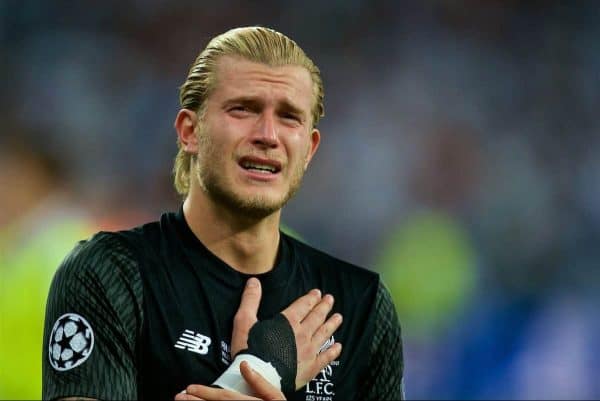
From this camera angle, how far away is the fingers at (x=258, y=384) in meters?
2.23

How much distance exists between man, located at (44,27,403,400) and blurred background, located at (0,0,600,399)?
2.30 m

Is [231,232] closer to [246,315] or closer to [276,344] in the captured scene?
[246,315]

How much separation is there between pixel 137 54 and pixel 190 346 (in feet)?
10.4

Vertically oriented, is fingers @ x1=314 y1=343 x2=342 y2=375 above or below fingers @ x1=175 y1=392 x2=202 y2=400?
above

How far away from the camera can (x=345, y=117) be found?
540cm

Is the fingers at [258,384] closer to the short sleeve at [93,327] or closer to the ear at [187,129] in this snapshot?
the short sleeve at [93,327]

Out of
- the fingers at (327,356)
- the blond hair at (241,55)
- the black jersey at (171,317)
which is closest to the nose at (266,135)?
the blond hair at (241,55)

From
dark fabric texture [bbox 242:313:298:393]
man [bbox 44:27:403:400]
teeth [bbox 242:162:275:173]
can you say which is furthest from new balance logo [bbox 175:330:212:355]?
teeth [bbox 242:162:275:173]

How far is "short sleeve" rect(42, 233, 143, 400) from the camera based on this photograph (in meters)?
2.25

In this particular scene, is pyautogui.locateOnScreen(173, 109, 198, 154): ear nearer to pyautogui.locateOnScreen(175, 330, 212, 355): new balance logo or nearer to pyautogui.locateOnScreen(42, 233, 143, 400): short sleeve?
pyautogui.locateOnScreen(42, 233, 143, 400): short sleeve

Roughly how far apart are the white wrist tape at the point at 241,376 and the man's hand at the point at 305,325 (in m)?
0.07

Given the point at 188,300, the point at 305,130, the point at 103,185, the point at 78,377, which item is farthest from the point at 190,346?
the point at 103,185

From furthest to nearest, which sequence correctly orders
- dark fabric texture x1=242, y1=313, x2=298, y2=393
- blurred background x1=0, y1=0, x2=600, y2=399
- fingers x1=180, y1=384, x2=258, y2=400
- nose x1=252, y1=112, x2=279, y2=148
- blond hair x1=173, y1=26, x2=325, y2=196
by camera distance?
blurred background x1=0, y1=0, x2=600, y2=399, blond hair x1=173, y1=26, x2=325, y2=196, nose x1=252, y1=112, x2=279, y2=148, dark fabric texture x1=242, y1=313, x2=298, y2=393, fingers x1=180, y1=384, x2=258, y2=400

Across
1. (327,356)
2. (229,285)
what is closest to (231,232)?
(229,285)
